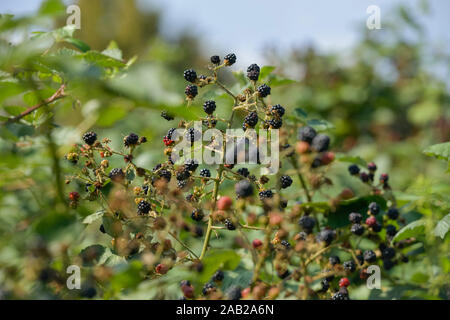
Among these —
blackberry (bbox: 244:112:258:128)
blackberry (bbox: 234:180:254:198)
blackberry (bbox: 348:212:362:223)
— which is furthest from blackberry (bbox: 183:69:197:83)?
blackberry (bbox: 348:212:362:223)

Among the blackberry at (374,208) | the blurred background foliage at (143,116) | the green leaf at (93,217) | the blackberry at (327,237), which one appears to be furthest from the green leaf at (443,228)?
the green leaf at (93,217)

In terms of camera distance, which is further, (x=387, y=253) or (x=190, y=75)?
(x=387, y=253)

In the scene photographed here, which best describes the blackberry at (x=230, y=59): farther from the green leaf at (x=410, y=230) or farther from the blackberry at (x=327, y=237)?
the green leaf at (x=410, y=230)

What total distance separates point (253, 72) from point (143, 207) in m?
0.59

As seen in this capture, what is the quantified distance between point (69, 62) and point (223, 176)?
1.99 feet

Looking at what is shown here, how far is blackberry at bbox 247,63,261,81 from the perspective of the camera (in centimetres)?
148

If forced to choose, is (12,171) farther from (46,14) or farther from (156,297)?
(156,297)

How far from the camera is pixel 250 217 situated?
1110 mm

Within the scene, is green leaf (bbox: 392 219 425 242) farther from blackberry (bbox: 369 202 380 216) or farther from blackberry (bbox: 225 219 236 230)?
blackberry (bbox: 225 219 236 230)

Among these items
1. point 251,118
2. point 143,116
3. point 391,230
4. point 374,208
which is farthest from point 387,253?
point 143,116

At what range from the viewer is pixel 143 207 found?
1278 millimetres

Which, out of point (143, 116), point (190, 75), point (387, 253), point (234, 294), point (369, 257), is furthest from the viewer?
point (143, 116)

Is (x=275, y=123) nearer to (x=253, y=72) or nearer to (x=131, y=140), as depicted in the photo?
(x=253, y=72)

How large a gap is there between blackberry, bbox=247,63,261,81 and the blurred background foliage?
26 cm
